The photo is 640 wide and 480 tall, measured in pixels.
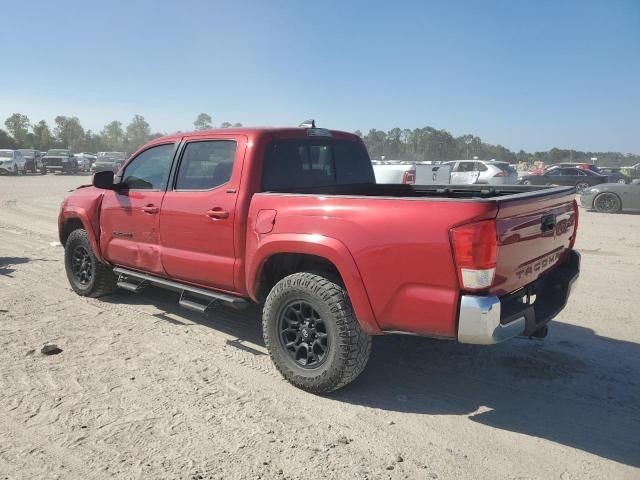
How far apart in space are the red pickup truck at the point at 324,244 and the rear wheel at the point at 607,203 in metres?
13.0

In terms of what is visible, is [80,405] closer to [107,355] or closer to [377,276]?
[107,355]

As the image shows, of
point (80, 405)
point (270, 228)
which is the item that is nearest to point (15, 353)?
point (80, 405)

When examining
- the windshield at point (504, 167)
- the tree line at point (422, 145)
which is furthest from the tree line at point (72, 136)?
the windshield at point (504, 167)

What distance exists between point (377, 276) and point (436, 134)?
93.9 meters

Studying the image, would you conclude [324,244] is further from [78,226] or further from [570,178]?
A: [570,178]

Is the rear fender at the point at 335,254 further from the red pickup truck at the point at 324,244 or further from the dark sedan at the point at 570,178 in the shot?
the dark sedan at the point at 570,178

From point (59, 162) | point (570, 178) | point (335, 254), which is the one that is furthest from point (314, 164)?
point (59, 162)

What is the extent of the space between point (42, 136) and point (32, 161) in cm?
5723

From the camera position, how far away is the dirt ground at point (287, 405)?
9.18ft

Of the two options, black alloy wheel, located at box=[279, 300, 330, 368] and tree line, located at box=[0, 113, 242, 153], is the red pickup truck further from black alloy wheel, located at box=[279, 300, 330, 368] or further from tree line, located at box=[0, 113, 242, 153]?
tree line, located at box=[0, 113, 242, 153]

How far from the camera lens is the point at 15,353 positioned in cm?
Result: 424

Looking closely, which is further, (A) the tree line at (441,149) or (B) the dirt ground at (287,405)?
(A) the tree line at (441,149)

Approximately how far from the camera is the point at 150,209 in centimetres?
478

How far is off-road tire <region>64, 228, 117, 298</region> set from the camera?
5703 millimetres
